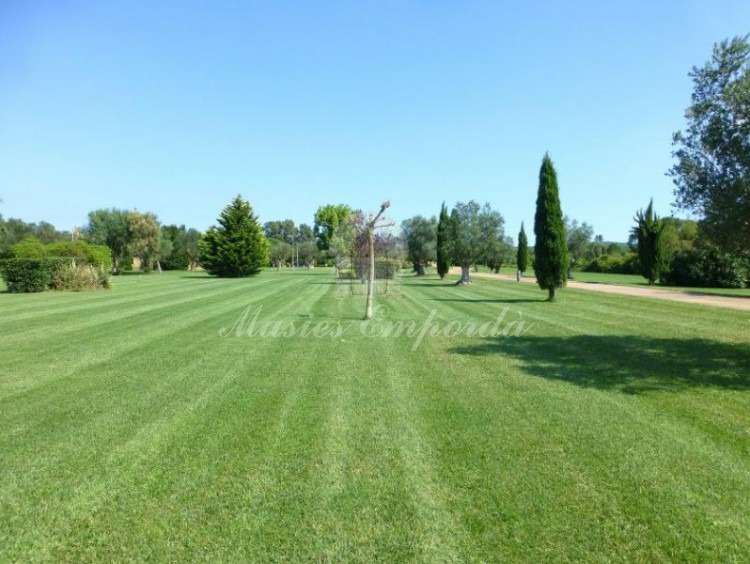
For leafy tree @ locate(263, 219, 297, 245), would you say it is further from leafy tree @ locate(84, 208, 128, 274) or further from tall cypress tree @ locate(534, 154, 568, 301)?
tall cypress tree @ locate(534, 154, 568, 301)

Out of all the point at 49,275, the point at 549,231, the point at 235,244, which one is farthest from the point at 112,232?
the point at 549,231

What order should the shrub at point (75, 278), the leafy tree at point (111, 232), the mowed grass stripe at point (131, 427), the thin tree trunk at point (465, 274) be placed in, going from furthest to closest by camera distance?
1. the leafy tree at point (111, 232)
2. the thin tree trunk at point (465, 274)
3. the shrub at point (75, 278)
4. the mowed grass stripe at point (131, 427)

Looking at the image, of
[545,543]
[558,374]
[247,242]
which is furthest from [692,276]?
[247,242]

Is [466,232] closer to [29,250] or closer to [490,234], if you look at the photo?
[490,234]

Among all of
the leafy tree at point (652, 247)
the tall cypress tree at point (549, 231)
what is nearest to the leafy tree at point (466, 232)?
the tall cypress tree at point (549, 231)

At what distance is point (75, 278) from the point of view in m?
24.0

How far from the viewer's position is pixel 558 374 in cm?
755

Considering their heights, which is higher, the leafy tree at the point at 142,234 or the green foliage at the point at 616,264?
the leafy tree at the point at 142,234

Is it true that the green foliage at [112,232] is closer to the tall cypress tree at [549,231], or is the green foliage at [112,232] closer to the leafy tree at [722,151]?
the tall cypress tree at [549,231]

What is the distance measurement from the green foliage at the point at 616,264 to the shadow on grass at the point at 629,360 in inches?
2016

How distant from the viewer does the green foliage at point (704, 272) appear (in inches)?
1192

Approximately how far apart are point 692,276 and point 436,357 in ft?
110

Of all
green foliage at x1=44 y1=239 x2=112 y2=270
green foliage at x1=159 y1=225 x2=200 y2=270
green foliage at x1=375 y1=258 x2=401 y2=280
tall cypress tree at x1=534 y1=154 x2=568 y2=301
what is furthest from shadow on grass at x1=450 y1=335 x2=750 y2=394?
green foliage at x1=159 y1=225 x2=200 y2=270

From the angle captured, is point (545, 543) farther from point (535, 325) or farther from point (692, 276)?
point (692, 276)
